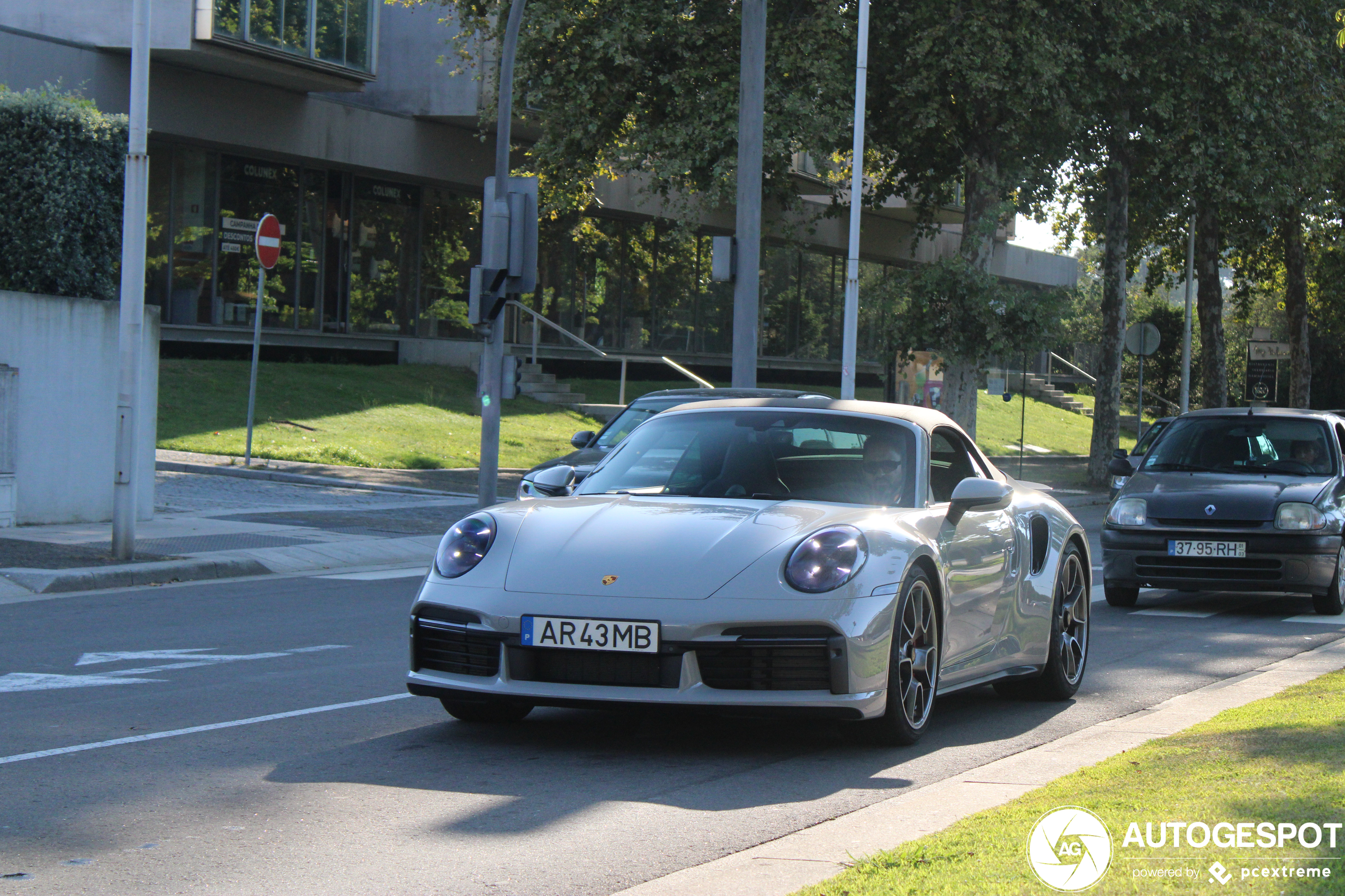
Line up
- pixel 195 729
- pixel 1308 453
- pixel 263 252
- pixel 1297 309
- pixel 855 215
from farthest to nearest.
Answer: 1. pixel 1297 309
2. pixel 855 215
3. pixel 263 252
4. pixel 1308 453
5. pixel 195 729

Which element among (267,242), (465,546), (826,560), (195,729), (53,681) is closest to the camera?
(826,560)

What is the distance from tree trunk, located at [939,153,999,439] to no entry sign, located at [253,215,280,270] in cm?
1202

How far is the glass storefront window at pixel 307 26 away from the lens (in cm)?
2630

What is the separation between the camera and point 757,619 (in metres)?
6.02

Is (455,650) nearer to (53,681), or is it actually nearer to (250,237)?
(53,681)

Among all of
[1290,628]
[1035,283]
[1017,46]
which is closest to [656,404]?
[1290,628]

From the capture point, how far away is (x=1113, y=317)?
106ft

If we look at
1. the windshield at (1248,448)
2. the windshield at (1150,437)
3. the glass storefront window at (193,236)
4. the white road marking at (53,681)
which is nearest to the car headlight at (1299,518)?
the windshield at (1248,448)

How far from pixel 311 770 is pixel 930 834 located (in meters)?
2.44

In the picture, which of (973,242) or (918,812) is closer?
(918,812)

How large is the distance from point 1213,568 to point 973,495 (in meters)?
6.12

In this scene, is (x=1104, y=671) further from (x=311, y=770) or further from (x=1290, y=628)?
(x=311, y=770)

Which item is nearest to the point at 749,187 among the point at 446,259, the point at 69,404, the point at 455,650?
the point at 69,404

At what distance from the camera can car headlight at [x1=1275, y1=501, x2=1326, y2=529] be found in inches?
481
